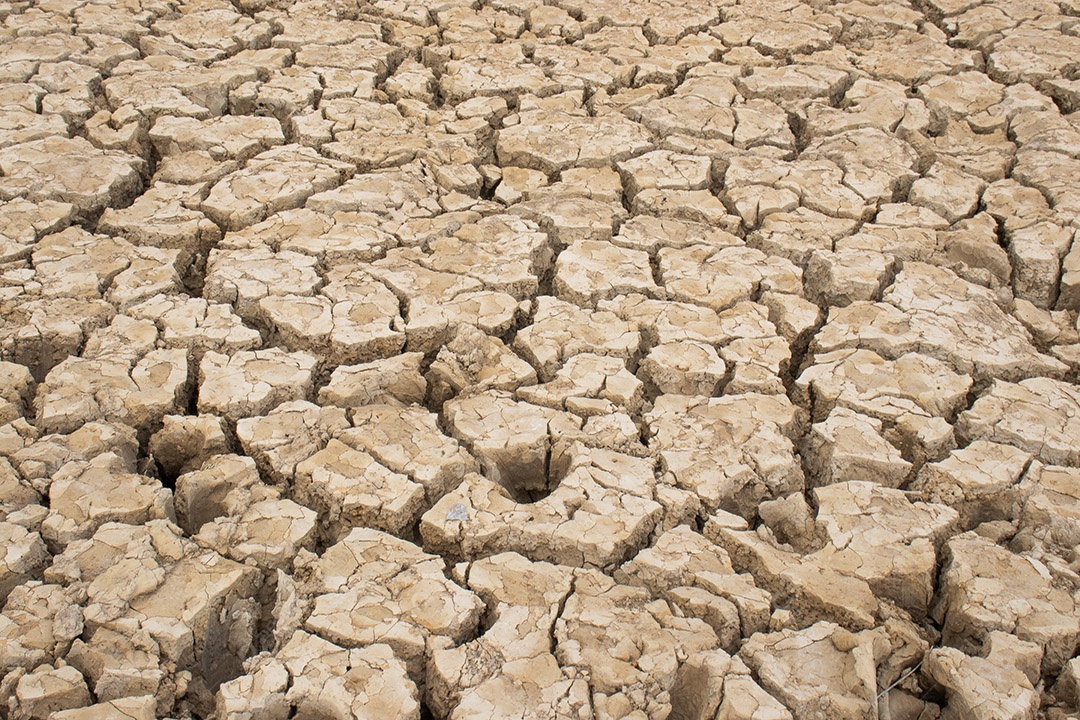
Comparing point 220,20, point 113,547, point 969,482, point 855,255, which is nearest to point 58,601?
point 113,547

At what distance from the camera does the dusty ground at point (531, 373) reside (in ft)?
5.53

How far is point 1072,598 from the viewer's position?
70.2 inches

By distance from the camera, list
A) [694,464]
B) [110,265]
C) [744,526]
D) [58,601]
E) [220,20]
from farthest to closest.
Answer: [220,20] < [110,265] < [694,464] < [744,526] < [58,601]

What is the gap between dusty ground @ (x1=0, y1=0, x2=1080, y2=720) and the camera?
1687mm

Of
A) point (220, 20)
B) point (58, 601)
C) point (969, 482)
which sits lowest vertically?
point (58, 601)

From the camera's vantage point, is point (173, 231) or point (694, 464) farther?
point (173, 231)

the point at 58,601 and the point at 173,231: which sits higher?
the point at 173,231

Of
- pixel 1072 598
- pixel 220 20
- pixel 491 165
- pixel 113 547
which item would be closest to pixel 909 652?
pixel 1072 598

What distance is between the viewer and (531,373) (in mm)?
2295

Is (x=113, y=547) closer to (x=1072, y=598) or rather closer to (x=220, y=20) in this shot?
(x=1072, y=598)

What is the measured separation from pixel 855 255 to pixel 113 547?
80.9 inches

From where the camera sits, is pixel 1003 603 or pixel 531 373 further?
pixel 531 373

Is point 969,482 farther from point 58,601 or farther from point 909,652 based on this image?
point 58,601

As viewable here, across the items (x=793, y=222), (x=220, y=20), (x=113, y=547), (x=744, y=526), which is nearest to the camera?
(x=113, y=547)
